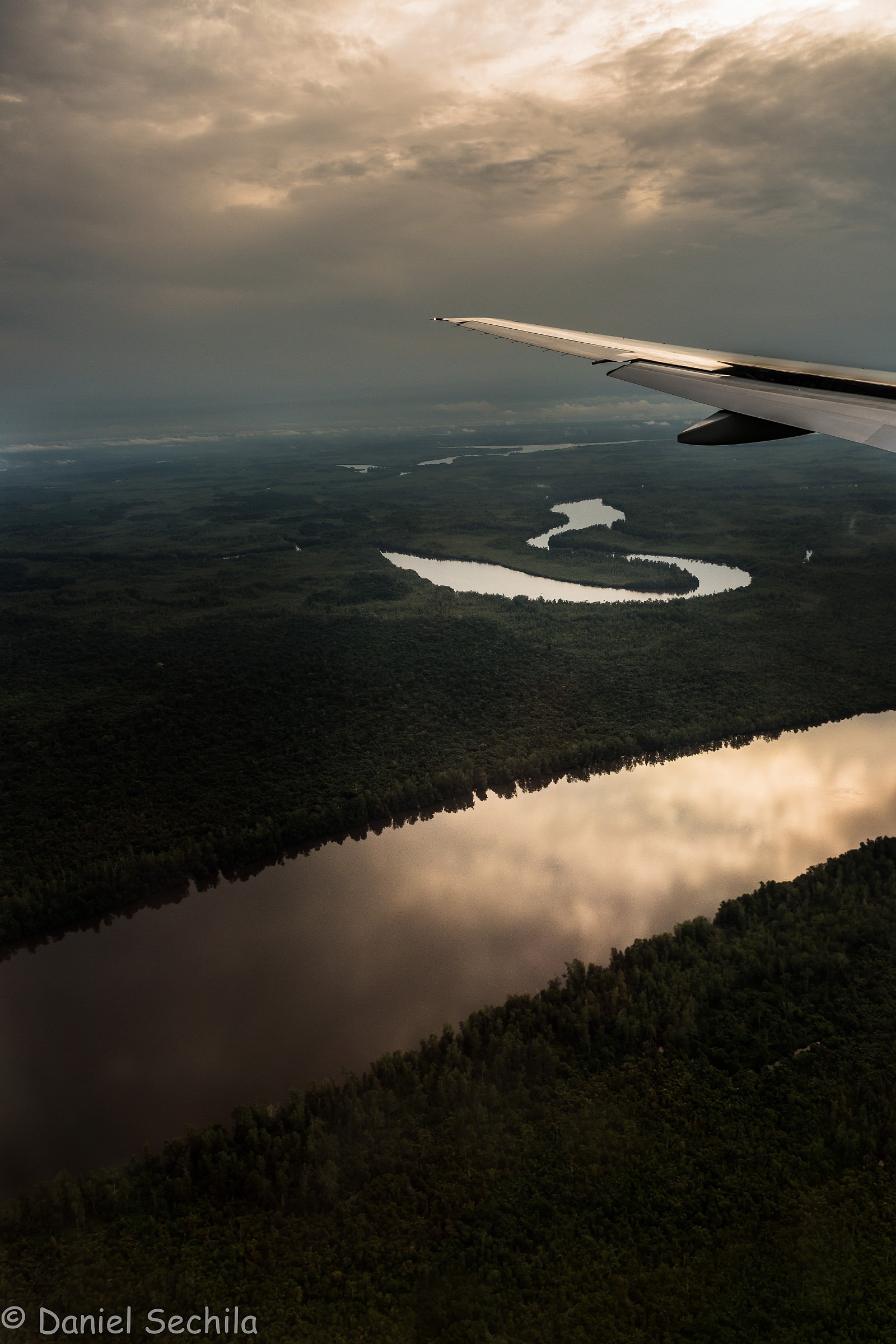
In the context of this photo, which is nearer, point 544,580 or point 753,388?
point 753,388

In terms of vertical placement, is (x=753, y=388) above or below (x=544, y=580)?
above

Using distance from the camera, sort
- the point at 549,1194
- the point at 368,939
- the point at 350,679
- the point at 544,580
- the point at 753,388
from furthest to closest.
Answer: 1. the point at 544,580
2. the point at 350,679
3. the point at 368,939
4. the point at 549,1194
5. the point at 753,388

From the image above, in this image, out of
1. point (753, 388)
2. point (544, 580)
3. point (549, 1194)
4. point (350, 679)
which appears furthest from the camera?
point (544, 580)

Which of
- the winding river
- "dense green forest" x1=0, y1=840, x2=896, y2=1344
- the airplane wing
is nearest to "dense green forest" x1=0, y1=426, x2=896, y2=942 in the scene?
the winding river

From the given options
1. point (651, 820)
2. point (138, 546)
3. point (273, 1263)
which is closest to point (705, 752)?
point (651, 820)

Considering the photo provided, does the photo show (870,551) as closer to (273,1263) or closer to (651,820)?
(651,820)

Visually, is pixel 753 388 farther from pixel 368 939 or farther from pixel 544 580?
pixel 544 580

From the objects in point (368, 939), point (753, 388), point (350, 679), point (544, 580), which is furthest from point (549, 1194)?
point (544, 580)
